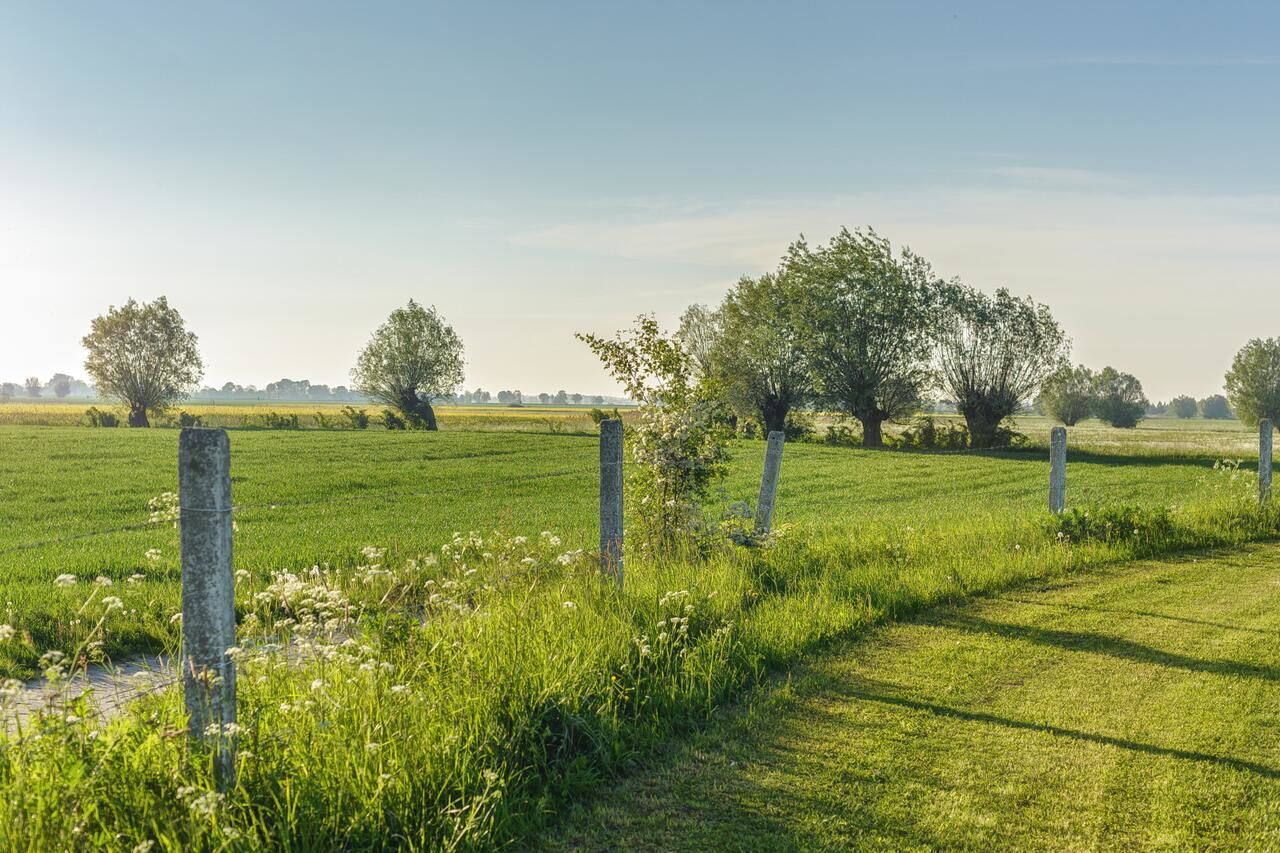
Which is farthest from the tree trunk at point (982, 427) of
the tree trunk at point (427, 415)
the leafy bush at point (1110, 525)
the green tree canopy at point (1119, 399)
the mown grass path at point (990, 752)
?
the green tree canopy at point (1119, 399)

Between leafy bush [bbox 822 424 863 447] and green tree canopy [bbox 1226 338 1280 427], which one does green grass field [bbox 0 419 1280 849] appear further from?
green tree canopy [bbox 1226 338 1280 427]

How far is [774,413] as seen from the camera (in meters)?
51.8

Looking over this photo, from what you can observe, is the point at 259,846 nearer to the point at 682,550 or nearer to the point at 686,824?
the point at 686,824

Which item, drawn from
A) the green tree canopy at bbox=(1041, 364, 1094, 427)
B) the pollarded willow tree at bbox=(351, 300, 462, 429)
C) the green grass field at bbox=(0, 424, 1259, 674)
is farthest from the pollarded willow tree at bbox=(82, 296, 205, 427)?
the green tree canopy at bbox=(1041, 364, 1094, 427)

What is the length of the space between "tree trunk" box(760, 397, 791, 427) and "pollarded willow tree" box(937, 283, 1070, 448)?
9109 mm

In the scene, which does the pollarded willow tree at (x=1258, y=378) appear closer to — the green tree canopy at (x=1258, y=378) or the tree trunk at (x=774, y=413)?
the green tree canopy at (x=1258, y=378)

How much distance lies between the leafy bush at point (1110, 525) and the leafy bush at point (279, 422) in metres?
57.6

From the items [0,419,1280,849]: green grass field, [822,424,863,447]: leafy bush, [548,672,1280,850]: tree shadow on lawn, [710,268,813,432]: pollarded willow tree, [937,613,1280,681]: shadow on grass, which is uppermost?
[710,268,813,432]: pollarded willow tree

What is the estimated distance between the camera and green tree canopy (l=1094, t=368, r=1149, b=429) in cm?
10462

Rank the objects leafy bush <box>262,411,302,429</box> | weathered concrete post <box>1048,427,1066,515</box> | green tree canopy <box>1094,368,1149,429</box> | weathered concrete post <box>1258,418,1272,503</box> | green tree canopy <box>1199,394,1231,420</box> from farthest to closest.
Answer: green tree canopy <box>1199,394,1231,420</box>
green tree canopy <box>1094,368,1149,429</box>
leafy bush <box>262,411,302,429</box>
weathered concrete post <box>1258,418,1272,503</box>
weathered concrete post <box>1048,427,1066,515</box>

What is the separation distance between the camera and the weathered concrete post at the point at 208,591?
12.7ft

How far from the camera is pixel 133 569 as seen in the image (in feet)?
36.6

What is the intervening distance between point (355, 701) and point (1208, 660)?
6708mm

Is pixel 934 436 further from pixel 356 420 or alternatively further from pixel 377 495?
pixel 356 420
